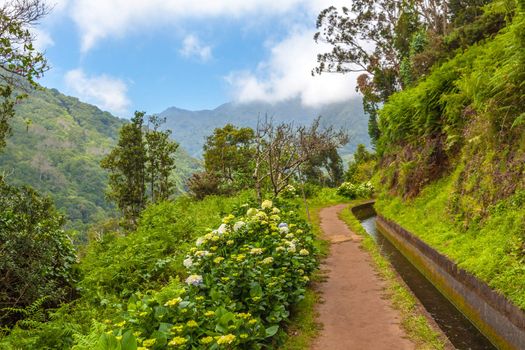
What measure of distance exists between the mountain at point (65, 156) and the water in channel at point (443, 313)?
7264 centimetres

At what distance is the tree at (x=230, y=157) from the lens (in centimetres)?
2575

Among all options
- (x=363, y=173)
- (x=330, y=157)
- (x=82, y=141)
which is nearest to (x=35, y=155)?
(x=82, y=141)

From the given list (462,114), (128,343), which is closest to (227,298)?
(128,343)

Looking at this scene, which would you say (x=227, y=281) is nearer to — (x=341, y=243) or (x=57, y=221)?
(x=57, y=221)

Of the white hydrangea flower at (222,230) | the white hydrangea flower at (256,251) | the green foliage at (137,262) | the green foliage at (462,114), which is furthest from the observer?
the green foliage at (137,262)

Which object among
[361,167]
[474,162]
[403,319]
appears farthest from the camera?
[361,167]

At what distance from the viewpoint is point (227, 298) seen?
196 inches

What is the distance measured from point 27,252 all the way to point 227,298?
17.0 ft

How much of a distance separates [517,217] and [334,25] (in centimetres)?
2812

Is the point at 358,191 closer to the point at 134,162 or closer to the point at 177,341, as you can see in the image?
the point at 134,162

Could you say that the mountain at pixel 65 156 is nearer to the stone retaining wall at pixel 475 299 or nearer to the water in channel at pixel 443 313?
the water in channel at pixel 443 313

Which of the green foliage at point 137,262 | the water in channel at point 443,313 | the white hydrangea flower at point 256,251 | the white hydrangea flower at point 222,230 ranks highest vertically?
the white hydrangea flower at point 222,230

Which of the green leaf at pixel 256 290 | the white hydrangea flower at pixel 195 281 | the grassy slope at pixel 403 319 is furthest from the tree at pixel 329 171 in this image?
the white hydrangea flower at pixel 195 281

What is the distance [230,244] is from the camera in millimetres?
6969
